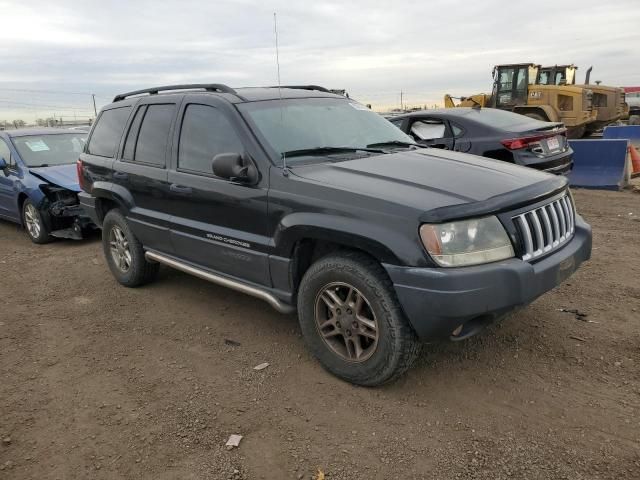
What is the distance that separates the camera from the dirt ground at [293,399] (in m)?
2.64

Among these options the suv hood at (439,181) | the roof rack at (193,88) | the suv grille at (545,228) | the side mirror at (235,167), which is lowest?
the suv grille at (545,228)

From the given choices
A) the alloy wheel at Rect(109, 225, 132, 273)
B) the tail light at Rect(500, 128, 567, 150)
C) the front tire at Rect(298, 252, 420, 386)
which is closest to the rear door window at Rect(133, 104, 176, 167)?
the alloy wheel at Rect(109, 225, 132, 273)

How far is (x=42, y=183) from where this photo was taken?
7.26 metres

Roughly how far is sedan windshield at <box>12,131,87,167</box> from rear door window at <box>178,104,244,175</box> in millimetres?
4386

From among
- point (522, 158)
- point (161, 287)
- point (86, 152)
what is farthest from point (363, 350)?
A: point (522, 158)

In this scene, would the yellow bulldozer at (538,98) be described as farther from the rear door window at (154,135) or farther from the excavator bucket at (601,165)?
the rear door window at (154,135)

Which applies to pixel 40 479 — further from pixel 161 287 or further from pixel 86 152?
pixel 86 152

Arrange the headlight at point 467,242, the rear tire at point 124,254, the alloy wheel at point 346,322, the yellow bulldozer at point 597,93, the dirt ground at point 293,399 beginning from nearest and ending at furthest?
the dirt ground at point 293,399, the headlight at point 467,242, the alloy wheel at point 346,322, the rear tire at point 124,254, the yellow bulldozer at point 597,93

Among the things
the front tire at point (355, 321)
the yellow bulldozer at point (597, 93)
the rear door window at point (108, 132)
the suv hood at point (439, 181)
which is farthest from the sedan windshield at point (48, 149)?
the yellow bulldozer at point (597, 93)

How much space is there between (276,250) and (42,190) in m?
5.23

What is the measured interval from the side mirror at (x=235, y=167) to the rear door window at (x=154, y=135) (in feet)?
3.63

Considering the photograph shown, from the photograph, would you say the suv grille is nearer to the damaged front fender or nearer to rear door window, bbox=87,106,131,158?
rear door window, bbox=87,106,131,158

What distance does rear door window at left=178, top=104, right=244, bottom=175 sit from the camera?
3850mm

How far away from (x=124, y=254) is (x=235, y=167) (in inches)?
96.5
